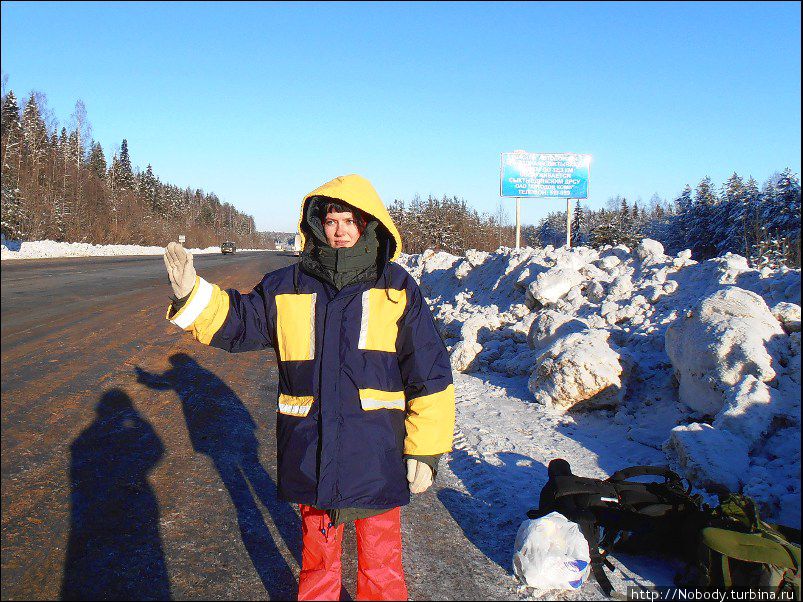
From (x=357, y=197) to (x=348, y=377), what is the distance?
77 cm

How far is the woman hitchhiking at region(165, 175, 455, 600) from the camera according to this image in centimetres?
224

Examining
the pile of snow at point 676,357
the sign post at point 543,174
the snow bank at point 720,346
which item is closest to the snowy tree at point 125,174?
the pile of snow at point 676,357

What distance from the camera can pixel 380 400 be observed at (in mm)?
2281

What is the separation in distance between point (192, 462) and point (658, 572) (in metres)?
3.37

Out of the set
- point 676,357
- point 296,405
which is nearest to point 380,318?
point 296,405

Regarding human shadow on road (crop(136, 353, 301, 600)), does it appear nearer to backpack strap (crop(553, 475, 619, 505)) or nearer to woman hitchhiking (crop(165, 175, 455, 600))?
woman hitchhiking (crop(165, 175, 455, 600))

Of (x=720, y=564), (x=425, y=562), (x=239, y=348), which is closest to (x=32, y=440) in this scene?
(x=239, y=348)

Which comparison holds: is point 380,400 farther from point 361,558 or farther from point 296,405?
point 361,558

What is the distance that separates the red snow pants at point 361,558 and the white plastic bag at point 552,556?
883 mm

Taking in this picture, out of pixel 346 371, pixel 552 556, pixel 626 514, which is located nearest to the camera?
pixel 346 371

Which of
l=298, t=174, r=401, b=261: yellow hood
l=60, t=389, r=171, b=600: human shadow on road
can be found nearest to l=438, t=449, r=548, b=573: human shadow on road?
l=60, t=389, r=171, b=600: human shadow on road

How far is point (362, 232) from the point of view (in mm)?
2523

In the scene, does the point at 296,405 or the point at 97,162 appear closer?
the point at 97,162

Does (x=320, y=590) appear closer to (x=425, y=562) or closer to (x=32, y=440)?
(x=425, y=562)
